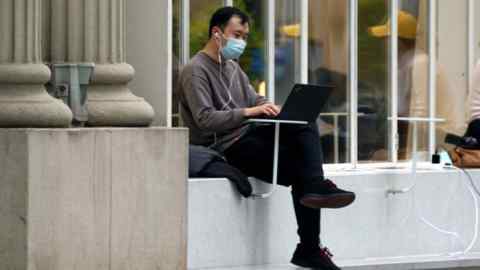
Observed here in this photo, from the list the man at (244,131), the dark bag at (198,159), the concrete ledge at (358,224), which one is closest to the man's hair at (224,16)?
the man at (244,131)

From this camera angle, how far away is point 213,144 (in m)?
11.0

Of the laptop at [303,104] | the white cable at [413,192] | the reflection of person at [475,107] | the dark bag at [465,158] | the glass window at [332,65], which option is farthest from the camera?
the reflection of person at [475,107]

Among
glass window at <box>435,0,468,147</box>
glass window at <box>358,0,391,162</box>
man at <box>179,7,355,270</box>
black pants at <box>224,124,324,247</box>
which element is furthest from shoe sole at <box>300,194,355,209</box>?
glass window at <box>435,0,468,147</box>

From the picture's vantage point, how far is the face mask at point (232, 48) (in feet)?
36.0

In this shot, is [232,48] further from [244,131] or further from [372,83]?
[372,83]

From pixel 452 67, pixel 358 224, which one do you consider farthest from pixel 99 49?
pixel 452 67

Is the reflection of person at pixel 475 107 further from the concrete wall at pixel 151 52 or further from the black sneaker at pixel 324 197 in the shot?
the concrete wall at pixel 151 52

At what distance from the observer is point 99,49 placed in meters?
10.2

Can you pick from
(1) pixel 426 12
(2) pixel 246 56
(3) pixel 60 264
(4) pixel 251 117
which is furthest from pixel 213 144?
(1) pixel 426 12

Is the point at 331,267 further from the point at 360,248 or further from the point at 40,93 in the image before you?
the point at 40,93

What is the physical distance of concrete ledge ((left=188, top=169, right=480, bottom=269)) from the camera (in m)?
10.8

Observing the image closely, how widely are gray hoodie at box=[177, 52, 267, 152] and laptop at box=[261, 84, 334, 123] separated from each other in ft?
0.96

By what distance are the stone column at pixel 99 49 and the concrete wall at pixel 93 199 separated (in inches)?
10.1

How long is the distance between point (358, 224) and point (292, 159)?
52.1 inches
